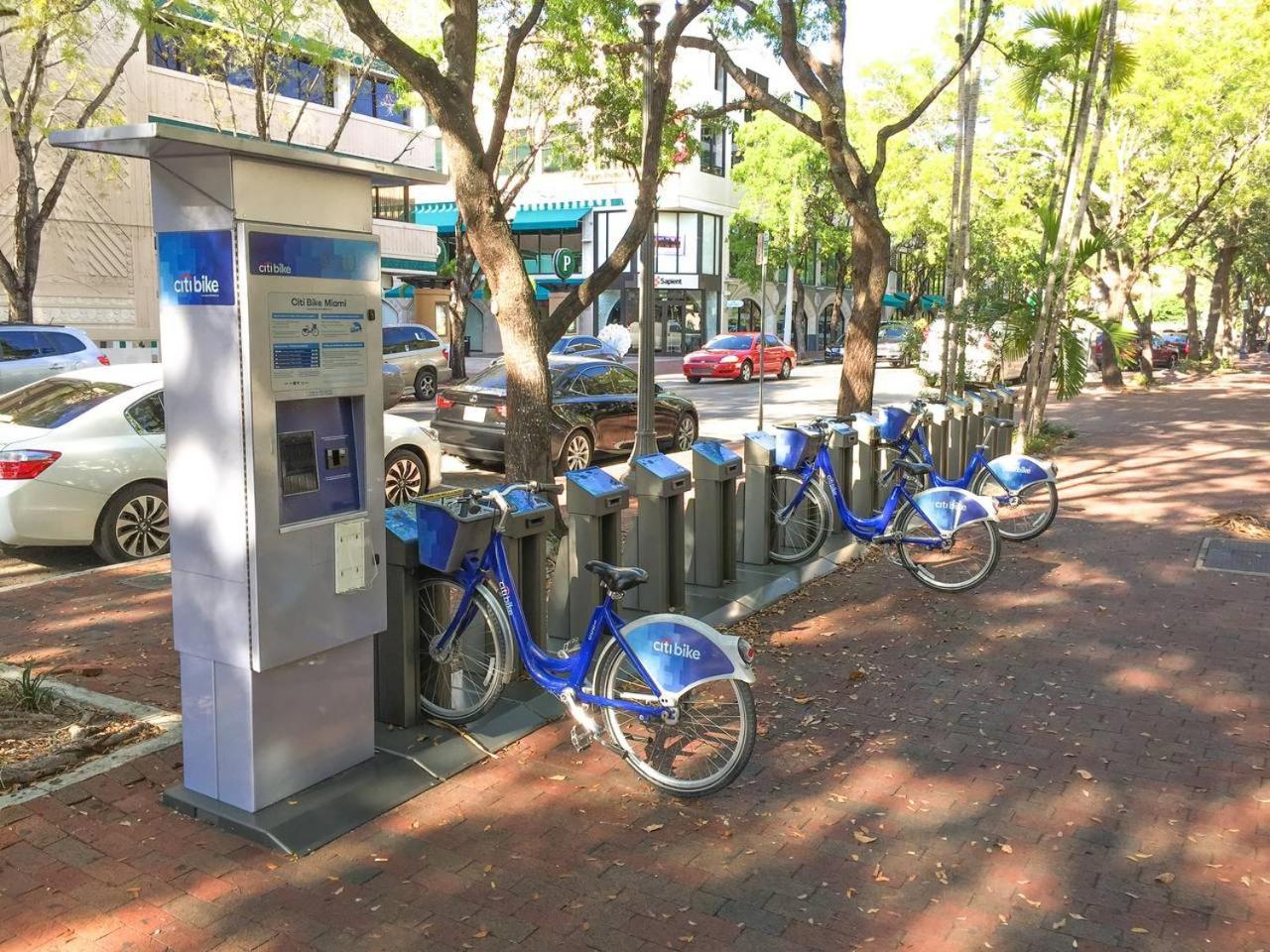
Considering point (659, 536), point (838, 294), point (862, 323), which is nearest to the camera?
point (659, 536)

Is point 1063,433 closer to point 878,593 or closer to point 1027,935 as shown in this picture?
point 878,593

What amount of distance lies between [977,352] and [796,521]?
1061cm

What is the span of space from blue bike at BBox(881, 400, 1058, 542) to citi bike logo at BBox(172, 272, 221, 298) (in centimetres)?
545

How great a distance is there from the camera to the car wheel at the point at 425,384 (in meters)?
24.1

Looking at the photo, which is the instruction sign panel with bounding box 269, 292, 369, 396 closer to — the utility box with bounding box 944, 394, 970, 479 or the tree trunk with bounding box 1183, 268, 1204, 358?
the utility box with bounding box 944, 394, 970, 479

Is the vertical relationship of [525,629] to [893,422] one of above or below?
below

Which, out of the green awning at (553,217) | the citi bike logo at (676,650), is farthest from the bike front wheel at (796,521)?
the green awning at (553,217)

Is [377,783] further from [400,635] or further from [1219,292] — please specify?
[1219,292]

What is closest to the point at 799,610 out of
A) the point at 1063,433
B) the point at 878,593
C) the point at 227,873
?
the point at 878,593

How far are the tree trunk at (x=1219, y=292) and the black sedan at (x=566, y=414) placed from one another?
2657cm

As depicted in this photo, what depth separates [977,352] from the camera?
17594mm

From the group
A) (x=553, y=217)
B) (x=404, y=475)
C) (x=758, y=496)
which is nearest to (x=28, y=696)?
(x=758, y=496)

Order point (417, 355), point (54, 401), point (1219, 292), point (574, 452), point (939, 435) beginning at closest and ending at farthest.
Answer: point (54, 401) → point (939, 435) → point (574, 452) → point (417, 355) → point (1219, 292)

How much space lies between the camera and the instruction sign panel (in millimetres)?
3980
